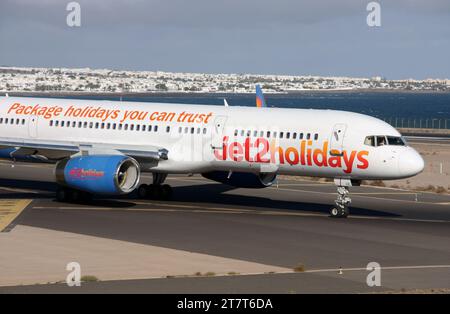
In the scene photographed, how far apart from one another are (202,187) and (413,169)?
698 inches

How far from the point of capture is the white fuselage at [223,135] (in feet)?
142

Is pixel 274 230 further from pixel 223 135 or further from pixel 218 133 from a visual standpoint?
pixel 218 133

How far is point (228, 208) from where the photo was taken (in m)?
47.3

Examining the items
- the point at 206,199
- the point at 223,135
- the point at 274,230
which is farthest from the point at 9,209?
the point at 274,230

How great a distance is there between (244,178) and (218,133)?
11.8 feet

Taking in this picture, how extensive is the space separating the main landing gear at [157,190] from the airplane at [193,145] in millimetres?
49

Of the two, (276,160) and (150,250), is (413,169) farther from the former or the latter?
(150,250)

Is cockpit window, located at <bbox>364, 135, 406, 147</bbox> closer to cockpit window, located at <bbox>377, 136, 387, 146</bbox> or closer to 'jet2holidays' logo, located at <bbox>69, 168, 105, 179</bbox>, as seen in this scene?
cockpit window, located at <bbox>377, 136, 387, 146</bbox>

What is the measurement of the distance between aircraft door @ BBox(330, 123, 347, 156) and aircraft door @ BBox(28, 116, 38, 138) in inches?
619

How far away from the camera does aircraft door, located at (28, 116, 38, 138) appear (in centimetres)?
5091

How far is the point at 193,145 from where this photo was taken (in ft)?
154

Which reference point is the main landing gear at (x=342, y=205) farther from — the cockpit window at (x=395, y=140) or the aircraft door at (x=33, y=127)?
the aircraft door at (x=33, y=127)

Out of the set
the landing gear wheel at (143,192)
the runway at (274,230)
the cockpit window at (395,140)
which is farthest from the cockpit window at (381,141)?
the landing gear wheel at (143,192)
